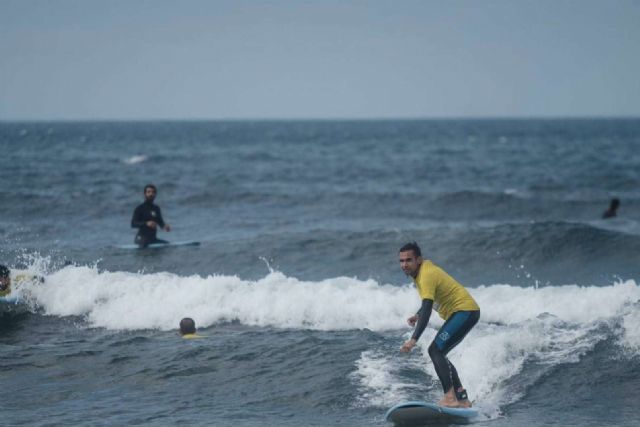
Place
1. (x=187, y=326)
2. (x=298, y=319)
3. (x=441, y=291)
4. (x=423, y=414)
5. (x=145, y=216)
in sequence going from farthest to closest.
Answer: (x=145, y=216) < (x=298, y=319) < (x=187, y=326) < (x=441, y=291) < (x=423, y=414)

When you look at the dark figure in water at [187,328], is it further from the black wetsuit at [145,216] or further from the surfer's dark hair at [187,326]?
the black wetsuit at [145,216]

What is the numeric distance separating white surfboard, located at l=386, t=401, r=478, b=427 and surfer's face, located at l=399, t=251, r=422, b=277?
4.66ft

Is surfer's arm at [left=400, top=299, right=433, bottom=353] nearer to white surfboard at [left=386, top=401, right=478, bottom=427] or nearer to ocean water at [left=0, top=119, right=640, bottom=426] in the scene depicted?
white surfboard at [left=386, top=401, right=478, bottom=427]

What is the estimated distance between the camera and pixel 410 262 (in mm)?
8711

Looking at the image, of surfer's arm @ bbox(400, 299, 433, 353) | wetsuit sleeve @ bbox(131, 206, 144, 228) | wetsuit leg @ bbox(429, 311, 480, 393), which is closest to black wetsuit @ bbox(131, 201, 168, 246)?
wetsuit sleeve @ bbox(131, 206, 144, 228)

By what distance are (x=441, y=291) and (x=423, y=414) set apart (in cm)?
135

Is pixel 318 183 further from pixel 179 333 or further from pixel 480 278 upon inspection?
pixel 179 333

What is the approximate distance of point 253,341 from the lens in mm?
12562

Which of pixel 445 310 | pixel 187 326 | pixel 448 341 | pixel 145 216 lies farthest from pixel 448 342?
pixel 145 216

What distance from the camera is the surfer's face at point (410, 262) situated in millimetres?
8672

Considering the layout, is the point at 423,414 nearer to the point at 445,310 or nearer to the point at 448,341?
the point at 448,341

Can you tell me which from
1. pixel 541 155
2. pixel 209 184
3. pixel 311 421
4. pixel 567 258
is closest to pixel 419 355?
pixel 311 421

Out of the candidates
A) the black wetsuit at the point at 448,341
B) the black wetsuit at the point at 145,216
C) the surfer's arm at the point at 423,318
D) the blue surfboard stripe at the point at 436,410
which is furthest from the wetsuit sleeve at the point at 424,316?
the black wetsuit at the point at 145,216

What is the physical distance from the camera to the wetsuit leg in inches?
351
